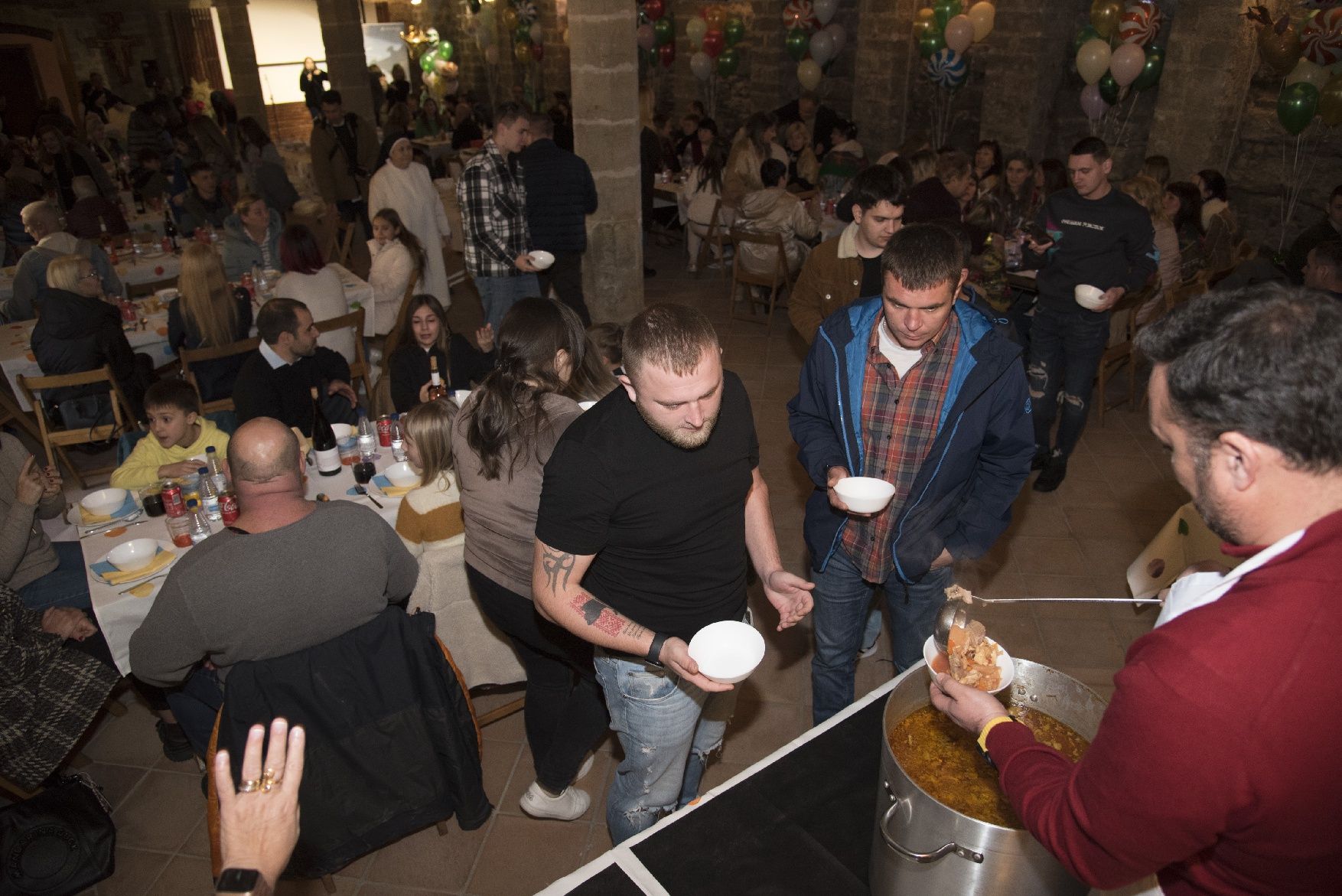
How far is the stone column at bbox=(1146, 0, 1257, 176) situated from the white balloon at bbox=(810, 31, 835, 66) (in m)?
4.37

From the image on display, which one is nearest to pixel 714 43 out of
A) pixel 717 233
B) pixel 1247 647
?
pixel 717 233

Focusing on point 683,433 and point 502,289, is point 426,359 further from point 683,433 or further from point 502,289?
point 683,433

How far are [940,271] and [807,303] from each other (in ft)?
5.84

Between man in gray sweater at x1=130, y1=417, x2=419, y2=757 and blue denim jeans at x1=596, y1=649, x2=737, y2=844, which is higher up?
man in gray sweater at x1=130, y1=417, x2=419, y2=757

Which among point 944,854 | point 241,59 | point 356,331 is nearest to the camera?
point 944,854

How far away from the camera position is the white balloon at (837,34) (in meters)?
11.1

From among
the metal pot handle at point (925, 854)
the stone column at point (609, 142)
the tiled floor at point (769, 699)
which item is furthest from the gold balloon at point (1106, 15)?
the metal pot handle at point (925, 854)

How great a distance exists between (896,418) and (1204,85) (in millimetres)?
6988

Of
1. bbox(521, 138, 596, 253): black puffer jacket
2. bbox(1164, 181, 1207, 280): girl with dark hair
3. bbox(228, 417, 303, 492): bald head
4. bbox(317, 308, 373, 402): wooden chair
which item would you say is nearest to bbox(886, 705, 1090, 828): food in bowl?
bbox(228, 417, 303, 492): bald head

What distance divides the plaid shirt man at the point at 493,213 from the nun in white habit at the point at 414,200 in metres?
1.02

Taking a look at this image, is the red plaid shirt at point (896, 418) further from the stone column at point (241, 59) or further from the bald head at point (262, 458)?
the stone column at point (241, 59)

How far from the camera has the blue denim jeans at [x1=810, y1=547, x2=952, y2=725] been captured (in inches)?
108

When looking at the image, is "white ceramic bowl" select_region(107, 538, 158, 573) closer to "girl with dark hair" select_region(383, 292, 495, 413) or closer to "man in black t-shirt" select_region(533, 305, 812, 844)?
"girl with dark hair" select_region(383, 292, 495, 413)

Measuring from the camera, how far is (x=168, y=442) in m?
3.58
